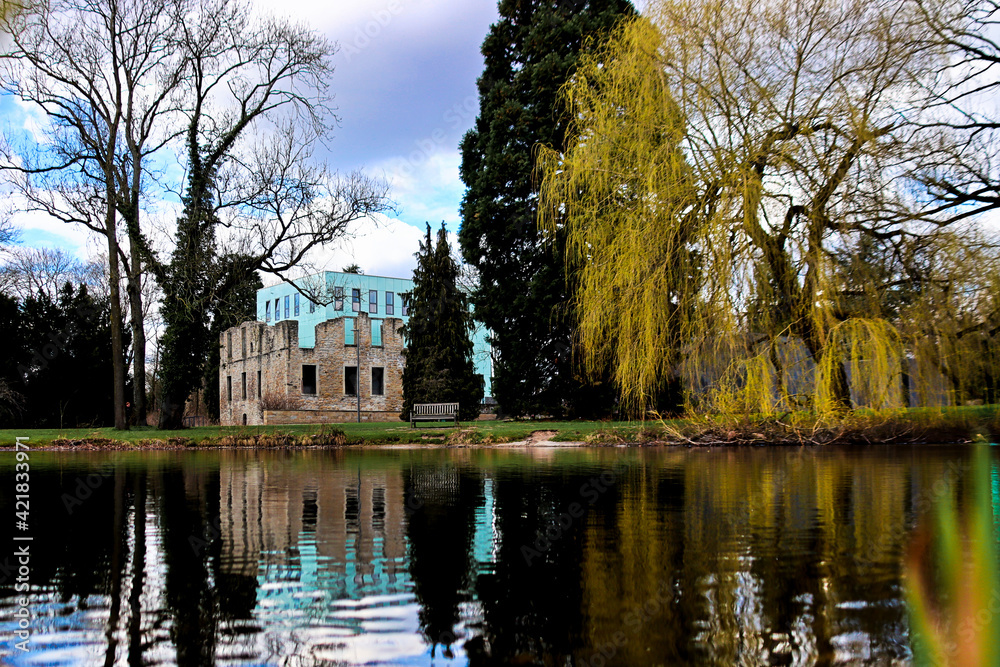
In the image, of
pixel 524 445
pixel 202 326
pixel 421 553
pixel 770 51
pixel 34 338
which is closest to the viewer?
pixel 421 553

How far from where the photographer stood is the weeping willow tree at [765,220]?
1195cm

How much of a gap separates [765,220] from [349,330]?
35936 mm

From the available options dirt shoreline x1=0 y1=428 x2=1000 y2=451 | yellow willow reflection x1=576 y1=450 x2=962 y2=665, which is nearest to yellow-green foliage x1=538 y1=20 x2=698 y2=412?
dirt shoreline x1=0 y1=428 x2=1000 y2=451

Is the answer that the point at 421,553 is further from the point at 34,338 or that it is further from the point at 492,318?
the point at 34,338

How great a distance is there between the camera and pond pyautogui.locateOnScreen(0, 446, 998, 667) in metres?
2.78

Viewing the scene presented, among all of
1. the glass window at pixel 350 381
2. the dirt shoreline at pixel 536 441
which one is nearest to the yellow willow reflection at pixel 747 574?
the dirt shoreline at pixel 536 441

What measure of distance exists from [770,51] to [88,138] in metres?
20.9

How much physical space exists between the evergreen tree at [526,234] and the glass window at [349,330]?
1646 cm

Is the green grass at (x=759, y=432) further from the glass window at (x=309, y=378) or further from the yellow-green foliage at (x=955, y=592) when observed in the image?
the glass window at (x=309, y=378)

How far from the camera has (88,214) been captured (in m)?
24.3

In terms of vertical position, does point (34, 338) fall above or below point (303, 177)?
below

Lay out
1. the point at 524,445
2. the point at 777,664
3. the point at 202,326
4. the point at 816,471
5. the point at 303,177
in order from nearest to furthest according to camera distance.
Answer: the point at 777,664 < the point at 816,471 < the point at 524,445 < the point at 303,177 < the point at 202,326

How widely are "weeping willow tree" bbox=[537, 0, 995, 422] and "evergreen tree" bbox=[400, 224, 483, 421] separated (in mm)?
20191

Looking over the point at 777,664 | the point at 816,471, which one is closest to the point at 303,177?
the point at 816,471
